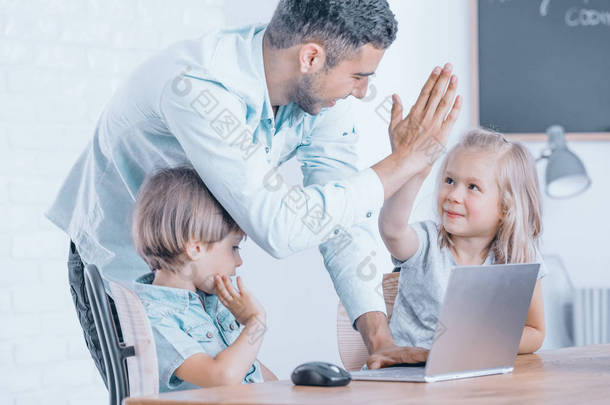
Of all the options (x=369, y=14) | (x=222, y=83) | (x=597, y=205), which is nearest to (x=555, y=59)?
(x=597, y=205)

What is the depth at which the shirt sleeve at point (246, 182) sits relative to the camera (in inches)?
53.1

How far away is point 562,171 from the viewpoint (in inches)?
111

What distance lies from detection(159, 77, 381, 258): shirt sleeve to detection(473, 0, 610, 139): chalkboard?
173cm

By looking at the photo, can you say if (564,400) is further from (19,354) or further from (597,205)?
(597,205)

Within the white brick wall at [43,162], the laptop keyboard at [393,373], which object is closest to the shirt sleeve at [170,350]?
the laptop keyboard at [393,373]

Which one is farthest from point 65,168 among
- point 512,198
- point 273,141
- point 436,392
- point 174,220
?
point 436,392

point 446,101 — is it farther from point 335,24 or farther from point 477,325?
point 477,325

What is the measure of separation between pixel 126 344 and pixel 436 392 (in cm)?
53

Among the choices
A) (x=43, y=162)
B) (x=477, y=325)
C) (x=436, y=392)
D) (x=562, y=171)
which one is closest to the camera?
(x=436, y=392)

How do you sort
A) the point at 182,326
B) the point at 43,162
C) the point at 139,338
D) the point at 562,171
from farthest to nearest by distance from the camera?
the point at 562,171
the point at 43,162
the point at 182,326
the point at 139,338

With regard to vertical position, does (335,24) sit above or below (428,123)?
above

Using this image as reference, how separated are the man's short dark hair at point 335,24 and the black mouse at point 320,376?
0.69 meters

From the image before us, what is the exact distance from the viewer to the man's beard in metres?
1.50

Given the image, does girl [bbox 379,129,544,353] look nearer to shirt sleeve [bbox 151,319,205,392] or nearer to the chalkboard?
shirt sleeve [bbox 151,319,205,392]
